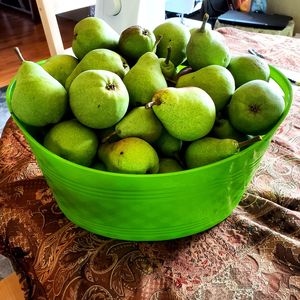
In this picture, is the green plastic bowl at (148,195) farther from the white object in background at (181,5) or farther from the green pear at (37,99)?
the white object in background at (181,5)

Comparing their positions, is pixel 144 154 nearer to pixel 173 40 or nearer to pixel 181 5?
pixel 173 40

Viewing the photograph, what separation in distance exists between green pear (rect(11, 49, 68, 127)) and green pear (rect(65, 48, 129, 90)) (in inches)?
1.5

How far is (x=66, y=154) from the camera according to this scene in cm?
38

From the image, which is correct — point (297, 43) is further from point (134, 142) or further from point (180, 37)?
point (134, 142)

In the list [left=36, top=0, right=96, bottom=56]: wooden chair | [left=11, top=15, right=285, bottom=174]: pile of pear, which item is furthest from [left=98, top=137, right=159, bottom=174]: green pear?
[left=36, top=0, right=96, bottom=56]: wooden chair

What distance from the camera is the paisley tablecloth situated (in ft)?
1.31

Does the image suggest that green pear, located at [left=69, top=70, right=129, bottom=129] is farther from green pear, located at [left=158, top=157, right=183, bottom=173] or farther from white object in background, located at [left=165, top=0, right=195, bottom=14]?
white object in background, located at [left=165, top=0, right=195, bottom=14]

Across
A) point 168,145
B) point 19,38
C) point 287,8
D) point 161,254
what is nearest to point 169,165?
point 168,145

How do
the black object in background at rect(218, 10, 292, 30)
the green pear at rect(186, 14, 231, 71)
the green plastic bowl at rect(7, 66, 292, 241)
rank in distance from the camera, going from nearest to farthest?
the green plastic bowl at rect(7, 66, 292, 241), the green pear at rect(186, 14, 231, 71), the black object in background at rect(218, 10, 292, 30)

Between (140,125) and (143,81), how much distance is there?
0.19ft

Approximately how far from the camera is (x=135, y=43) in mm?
458

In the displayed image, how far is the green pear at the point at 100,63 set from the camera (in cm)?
41

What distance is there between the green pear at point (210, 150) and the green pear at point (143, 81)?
0.27 feet

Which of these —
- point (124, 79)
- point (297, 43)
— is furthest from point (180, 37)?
point (297, 43)
